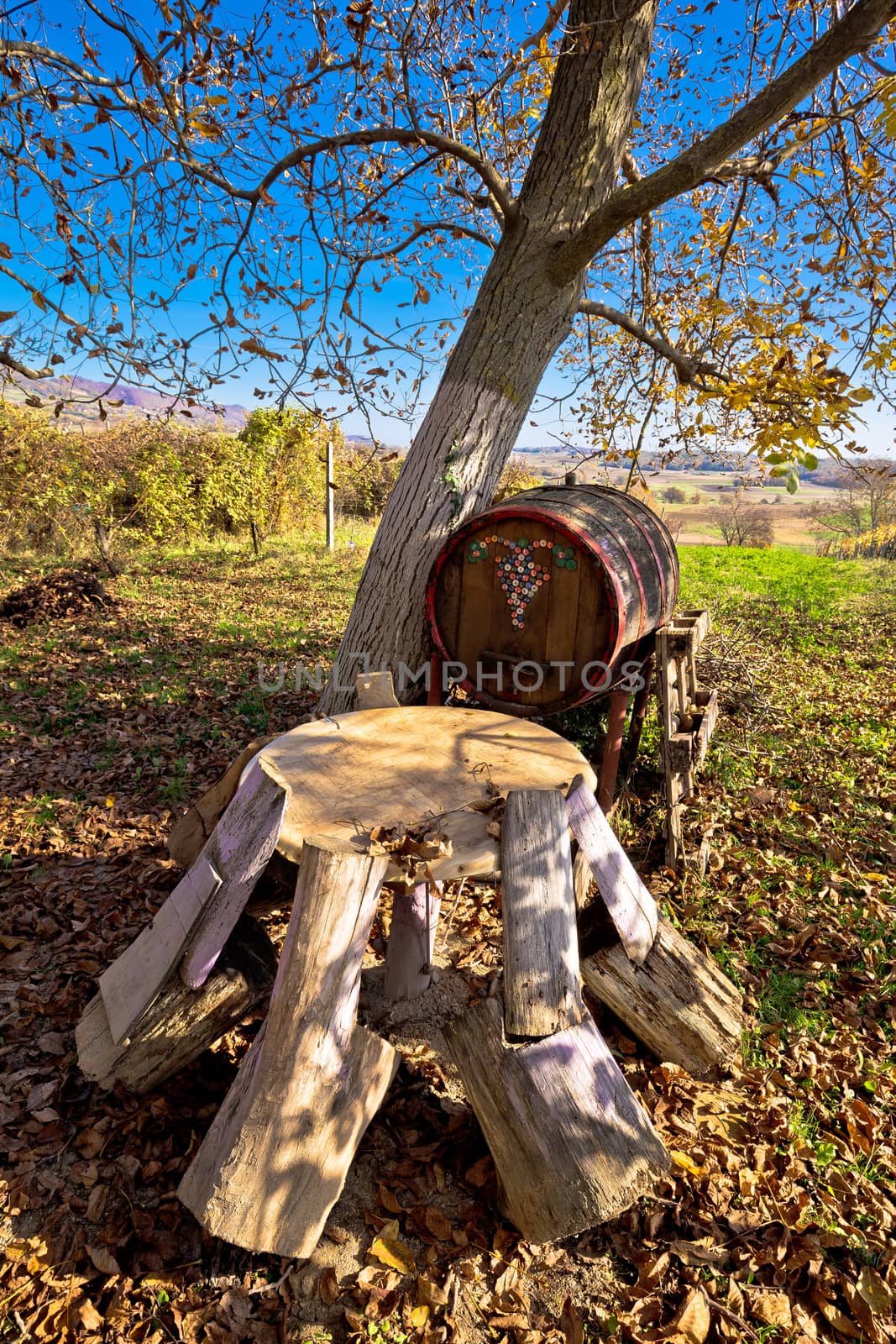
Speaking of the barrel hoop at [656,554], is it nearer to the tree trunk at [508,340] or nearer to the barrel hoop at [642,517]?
the barrel hoop at [642,517]

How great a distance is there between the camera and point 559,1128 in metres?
1.96

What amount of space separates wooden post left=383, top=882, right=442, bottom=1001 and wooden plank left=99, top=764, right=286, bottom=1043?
Answer: 87cm

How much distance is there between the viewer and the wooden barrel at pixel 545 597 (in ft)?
10.9

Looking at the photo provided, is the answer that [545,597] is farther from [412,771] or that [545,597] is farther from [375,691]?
[412,771]

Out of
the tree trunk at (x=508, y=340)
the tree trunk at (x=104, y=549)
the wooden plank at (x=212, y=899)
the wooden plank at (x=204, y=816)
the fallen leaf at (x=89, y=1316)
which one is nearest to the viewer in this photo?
the fallen leaf at (x=89, y=1316)

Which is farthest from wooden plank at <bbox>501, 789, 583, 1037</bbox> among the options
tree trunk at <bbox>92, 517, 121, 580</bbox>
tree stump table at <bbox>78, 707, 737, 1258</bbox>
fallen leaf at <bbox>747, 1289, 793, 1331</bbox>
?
tree trunk at <bbox>92, 517, 121, 580</bbox>

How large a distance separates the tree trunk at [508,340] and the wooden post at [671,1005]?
203cm

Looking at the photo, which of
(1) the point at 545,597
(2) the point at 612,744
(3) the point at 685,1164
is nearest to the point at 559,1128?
(3) the point at 685,1164

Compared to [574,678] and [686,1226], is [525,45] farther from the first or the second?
[686,1226]

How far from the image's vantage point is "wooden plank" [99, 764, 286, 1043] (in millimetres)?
2195

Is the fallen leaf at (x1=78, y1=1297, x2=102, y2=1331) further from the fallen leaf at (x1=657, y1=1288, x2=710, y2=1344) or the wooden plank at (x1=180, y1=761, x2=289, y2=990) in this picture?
the fallen leaf at (x1=657, y1=1288, x2=710, y2=1344)

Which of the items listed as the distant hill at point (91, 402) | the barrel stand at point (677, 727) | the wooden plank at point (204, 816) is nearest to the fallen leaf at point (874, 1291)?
the barrel stand at point (677, 727)

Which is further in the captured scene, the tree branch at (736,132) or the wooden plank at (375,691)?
the wooden plank at (375,691)

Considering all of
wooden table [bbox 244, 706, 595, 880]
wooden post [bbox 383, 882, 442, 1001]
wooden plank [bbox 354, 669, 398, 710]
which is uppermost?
wooden plank [bbox 354, 669, 398, 710]
